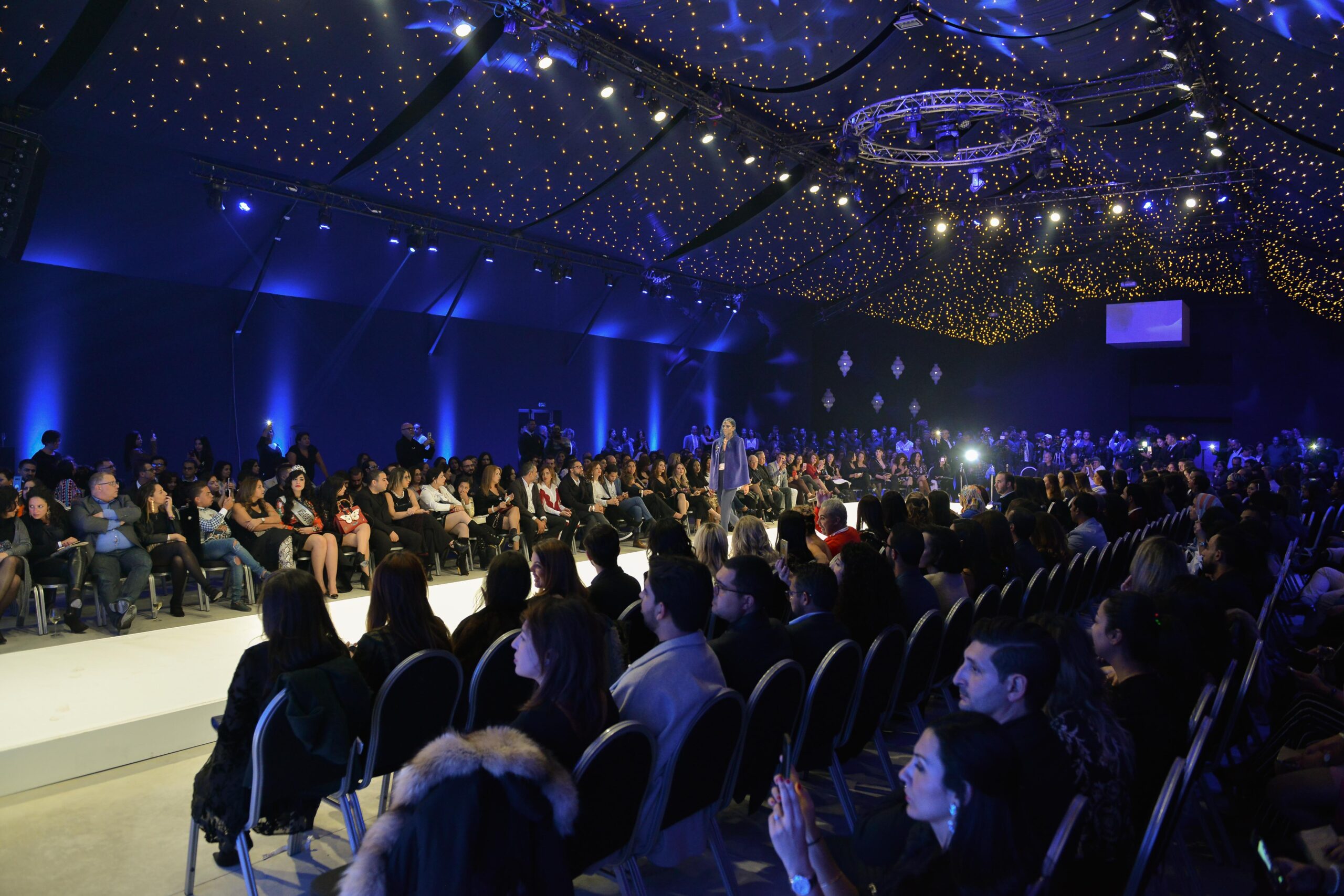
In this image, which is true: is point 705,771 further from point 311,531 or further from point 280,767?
point 311,531

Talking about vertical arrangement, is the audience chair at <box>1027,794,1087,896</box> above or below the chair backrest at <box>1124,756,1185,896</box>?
above

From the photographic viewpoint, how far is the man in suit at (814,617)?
3.03 m

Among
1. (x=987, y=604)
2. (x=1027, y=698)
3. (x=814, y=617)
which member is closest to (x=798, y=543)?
(x=987, y=604)

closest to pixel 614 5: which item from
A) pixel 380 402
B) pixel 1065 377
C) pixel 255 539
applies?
pixel 255 539

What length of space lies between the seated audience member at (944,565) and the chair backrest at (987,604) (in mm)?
110

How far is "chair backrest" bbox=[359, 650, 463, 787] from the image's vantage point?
2613mm

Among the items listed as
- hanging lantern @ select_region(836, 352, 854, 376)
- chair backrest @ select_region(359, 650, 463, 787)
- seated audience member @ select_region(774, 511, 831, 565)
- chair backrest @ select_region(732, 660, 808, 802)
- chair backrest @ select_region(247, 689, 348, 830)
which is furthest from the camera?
hanging lantern @ select_region(836, 352, 854, 376)

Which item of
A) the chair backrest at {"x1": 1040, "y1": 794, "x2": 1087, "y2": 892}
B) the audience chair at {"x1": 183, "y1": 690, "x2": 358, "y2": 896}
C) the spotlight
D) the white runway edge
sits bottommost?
the white runway edge

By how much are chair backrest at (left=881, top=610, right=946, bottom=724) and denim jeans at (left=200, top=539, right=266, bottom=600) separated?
504 cm

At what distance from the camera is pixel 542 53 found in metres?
9.10

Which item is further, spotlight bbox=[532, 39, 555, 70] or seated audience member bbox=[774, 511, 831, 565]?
spotlight bbox=[532, 39, 555, 70]

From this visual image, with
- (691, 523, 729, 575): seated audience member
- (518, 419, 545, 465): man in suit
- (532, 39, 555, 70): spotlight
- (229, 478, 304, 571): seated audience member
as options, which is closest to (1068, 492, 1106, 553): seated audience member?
(691, 523, 729, 575): seated audience member

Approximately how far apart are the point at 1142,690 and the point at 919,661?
3.40 ft

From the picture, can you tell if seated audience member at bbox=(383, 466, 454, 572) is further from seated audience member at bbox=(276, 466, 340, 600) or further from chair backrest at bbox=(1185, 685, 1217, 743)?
chair backrest at bbox=(1185, 685, 1217, 743)
